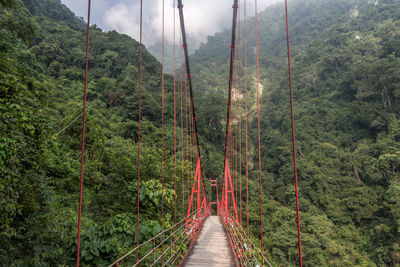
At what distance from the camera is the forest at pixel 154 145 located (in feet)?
10.8

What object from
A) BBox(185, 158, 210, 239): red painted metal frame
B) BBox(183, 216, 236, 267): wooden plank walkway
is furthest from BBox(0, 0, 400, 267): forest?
BBox(183, 216, 236, 267): wooden plank walkway

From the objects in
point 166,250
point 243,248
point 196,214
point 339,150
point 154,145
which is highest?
point 339,150

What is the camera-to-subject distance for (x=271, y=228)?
1681 cm

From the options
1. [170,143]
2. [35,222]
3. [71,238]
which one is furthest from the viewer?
[170,143]

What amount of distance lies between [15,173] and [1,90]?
104 centimetres

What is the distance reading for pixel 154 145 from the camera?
1184 centimetres

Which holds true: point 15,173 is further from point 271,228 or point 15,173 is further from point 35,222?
point 271,228

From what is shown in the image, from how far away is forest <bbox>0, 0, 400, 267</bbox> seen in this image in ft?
10.8

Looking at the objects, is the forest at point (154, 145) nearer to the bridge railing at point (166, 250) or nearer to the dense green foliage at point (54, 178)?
the dense green foliage at point (54, 178)

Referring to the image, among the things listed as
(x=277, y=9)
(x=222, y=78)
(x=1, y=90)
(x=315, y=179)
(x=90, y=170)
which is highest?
(x=277, y=9)

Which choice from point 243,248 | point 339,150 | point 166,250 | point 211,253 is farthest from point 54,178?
point 339,150

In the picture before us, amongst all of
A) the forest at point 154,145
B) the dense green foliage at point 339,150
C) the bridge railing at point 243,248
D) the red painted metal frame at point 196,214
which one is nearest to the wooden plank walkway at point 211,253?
the bridge railing at point 243,248

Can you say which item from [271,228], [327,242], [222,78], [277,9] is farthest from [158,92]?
[277,9]

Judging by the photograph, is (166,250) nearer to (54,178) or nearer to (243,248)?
(243,248)
